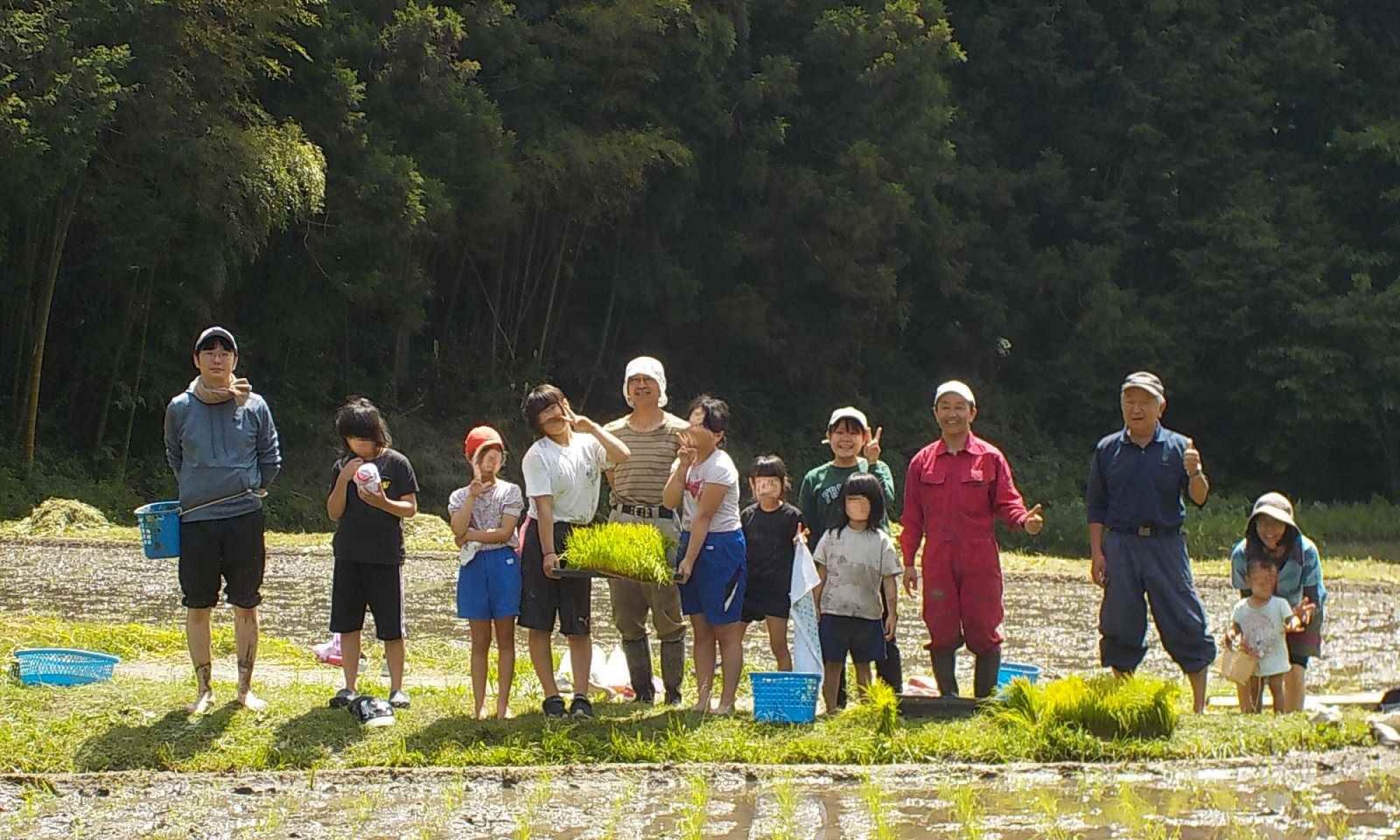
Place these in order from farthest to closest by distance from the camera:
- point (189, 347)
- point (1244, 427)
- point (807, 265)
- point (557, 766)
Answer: point (1244, 427) → point (807, 265) → point (189, 347) → point (557, 766)

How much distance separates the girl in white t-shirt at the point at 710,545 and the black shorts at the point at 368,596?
47.8 inches

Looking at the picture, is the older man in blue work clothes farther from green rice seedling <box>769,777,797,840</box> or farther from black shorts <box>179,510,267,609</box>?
black shorts <box>179,510,267,609</box>

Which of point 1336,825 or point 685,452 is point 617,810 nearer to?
point 685,452

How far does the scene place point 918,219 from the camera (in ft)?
95.6

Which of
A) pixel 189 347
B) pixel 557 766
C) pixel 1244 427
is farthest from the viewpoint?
pixel 1244 427

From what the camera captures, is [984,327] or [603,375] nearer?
[603,375]

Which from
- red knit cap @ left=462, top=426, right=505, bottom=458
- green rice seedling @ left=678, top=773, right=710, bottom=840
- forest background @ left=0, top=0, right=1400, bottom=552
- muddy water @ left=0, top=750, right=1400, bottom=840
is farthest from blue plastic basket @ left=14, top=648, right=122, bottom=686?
forest background @ left=0, top=0, right=1400, bottom=552

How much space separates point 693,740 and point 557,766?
58cm

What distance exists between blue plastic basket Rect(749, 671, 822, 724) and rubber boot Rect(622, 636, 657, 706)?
95cm

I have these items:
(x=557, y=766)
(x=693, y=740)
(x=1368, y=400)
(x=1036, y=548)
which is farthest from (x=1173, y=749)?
(x=1368, y=400)

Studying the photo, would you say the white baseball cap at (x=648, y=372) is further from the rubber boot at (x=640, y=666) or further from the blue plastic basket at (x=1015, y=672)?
the blue plastic basket at (x=1015, y=672)

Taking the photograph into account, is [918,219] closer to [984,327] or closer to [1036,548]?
[984,327]

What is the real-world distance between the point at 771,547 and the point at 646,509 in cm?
58

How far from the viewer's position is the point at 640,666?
7789 mm
